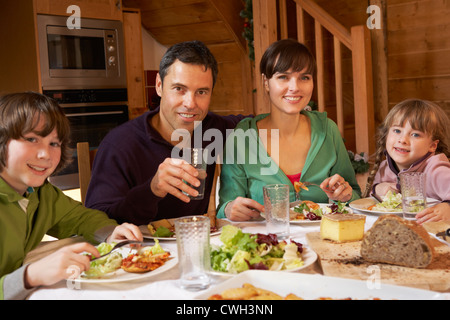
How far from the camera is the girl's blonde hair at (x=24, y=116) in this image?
54.6 inches

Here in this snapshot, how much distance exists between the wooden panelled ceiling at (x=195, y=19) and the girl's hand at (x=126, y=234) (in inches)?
150

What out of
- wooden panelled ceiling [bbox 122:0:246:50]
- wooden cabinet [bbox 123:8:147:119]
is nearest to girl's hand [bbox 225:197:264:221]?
wooden cabinet [bbox 123:8:147:119]

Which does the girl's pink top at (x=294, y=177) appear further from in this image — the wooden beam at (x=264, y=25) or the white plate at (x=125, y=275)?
the wooden beam at (x=264, y=25)

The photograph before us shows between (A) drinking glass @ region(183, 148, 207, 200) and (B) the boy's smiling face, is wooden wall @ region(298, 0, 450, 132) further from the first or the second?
(B) the boy's smiling face

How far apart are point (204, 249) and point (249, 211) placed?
587 mm

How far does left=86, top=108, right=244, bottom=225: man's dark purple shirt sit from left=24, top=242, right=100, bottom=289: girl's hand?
55cm

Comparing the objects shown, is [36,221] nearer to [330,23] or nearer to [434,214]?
[434,214]

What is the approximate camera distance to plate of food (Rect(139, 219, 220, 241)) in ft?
4.87

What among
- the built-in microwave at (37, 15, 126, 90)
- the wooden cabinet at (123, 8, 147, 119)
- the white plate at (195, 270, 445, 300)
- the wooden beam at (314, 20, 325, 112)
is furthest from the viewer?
the wooden cabinet at (123, 8, 147, 119)

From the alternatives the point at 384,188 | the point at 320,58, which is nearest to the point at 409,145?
the point at 384,188

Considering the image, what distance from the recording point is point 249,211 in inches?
66.7

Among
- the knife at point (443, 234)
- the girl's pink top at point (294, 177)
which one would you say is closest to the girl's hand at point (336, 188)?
the girl's pink top at point (294, 177)

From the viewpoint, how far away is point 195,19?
5160 millimetres
